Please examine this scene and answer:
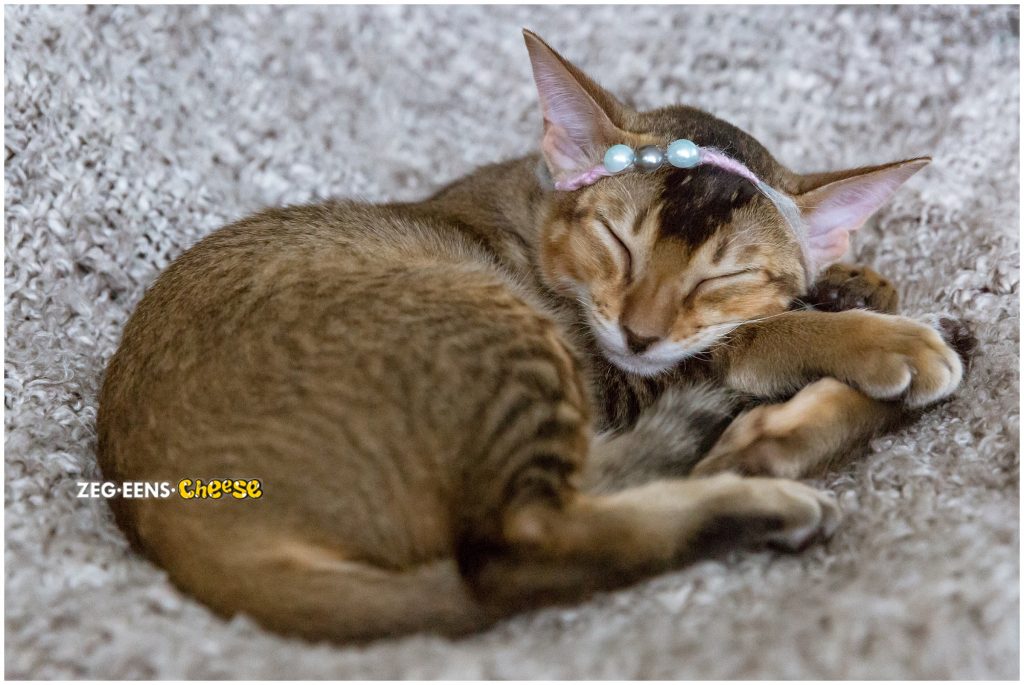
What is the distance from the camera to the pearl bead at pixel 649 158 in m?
1.51

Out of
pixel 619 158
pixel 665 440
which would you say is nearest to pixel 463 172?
pixel 619 158

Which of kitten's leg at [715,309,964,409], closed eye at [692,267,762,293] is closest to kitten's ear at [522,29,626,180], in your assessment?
closed eye at [692,267,762,293]

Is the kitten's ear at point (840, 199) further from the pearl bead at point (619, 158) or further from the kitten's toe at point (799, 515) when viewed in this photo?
the kitten's toe at point (799, 515)

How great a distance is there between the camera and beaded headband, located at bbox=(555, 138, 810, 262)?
4.92 ft

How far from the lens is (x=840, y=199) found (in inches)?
62.1

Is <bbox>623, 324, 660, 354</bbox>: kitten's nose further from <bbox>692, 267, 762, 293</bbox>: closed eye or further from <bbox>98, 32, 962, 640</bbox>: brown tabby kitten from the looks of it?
<bbox>692, 267, 762, 293</bbox>: closed eye

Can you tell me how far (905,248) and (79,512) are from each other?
5.93 ft

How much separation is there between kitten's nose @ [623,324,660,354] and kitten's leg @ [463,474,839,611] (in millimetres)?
280

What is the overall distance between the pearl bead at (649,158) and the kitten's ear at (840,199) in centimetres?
27

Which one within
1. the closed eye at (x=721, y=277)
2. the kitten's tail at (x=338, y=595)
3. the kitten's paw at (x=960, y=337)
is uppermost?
the closed eye at (x=721, y=277)

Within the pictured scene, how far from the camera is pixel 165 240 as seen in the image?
79.4 inches

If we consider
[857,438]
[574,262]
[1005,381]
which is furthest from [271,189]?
[1005,381]

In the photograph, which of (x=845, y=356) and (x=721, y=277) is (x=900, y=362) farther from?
(x=721, y=277)

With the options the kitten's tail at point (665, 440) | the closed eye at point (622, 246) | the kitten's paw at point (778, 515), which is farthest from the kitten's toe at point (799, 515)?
the closed eye at point (622, 246)
